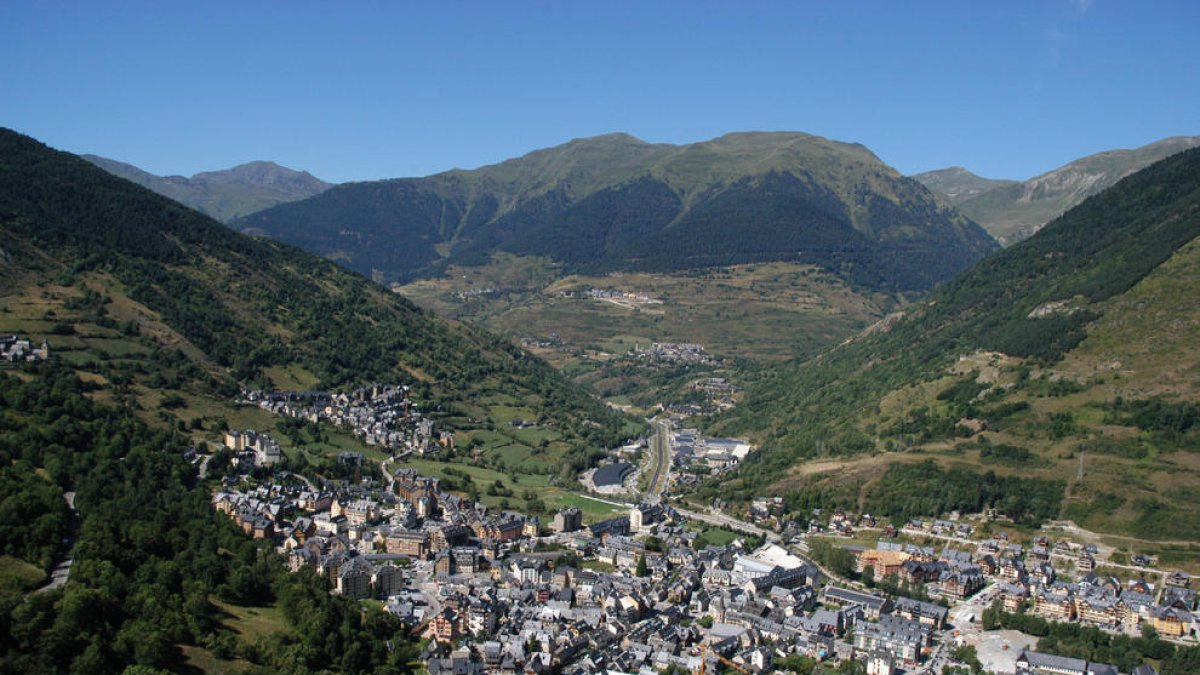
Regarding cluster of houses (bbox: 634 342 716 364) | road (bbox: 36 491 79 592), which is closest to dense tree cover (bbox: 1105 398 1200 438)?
road (bbox: 36 491 79 592)

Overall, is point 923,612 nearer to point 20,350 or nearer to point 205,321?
point 20,350

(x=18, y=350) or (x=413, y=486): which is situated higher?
Answer: (x=18, y=350)

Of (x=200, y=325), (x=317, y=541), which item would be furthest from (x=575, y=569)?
(x=200, y=325)

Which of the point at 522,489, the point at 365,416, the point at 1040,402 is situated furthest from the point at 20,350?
the point at 1040,402

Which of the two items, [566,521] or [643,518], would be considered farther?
[643,518]

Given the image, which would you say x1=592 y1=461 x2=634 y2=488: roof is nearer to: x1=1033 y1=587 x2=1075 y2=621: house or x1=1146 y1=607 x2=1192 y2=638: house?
x1=1033 y1=587 x2=1075 y2=621: house

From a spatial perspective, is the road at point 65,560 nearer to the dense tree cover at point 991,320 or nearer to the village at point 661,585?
the village at point 661,585

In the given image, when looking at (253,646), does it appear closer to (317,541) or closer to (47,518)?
(47,518)
